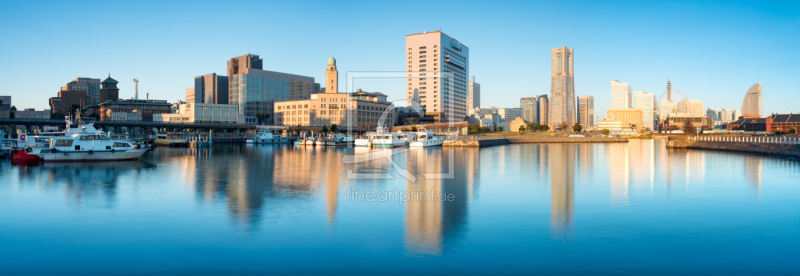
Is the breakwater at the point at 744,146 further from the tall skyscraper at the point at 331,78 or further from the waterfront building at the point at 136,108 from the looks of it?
the waterfront building at the point at 136,108

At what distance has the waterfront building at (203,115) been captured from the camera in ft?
468

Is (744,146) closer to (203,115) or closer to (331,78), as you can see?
(331,78)

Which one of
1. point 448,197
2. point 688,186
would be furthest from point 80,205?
point 688,186

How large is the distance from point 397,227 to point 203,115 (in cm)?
14325

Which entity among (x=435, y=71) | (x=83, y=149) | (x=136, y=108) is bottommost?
(x=83, y=149)

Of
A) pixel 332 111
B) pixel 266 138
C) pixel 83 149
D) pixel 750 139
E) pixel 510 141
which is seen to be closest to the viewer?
pixel 83 149

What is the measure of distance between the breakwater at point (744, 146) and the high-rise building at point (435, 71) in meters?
104

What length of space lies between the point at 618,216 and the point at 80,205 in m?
20.5

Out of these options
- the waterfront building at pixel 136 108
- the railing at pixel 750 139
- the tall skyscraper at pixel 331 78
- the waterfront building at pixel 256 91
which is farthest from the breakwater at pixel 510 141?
the waterfront building at pixel 136 108

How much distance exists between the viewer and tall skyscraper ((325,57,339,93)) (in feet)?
513

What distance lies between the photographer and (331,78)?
156875mm

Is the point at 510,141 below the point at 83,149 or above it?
below

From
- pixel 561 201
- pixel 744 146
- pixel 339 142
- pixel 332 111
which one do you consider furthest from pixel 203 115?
pixel 561 201

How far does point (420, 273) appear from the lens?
10.2m
